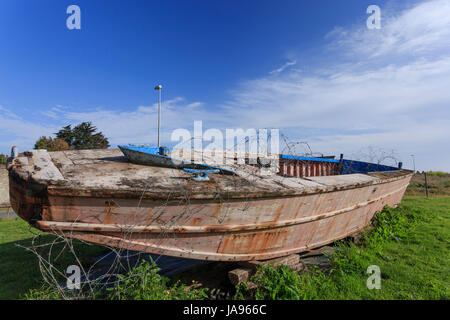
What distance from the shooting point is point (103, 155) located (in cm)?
454

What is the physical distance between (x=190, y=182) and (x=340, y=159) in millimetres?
7946

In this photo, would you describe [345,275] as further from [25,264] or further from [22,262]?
[22,262]

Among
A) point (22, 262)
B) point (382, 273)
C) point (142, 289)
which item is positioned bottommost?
point (22, 262)

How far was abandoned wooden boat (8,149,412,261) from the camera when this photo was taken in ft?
8.59

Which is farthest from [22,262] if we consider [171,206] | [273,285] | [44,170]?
[273,285]

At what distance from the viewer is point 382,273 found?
4020 millimetres

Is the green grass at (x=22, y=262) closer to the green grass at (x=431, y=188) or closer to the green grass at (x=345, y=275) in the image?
the green grass at (x=345, y=275)

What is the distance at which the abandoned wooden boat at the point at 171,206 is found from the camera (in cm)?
262

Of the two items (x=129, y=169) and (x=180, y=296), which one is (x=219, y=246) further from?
(x=129, y=169)

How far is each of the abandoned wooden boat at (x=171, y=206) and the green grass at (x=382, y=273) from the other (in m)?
0.48

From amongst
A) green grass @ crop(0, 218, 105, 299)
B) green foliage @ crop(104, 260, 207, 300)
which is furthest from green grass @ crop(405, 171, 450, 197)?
green grass @ crop(0, 218, 105, 299)

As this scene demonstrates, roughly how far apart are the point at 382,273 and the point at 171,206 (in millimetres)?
3757

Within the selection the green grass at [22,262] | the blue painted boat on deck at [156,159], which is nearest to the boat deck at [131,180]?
the blue painted boat on deck at [156,159]

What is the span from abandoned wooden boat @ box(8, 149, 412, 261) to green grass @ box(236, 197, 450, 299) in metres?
0.48
